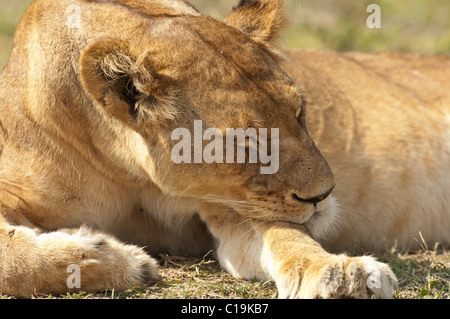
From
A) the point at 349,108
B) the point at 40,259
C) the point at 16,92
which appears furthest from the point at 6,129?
the point at 349,108

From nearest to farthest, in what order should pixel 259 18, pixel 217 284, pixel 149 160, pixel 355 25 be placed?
pixel 149 160, pixel 217 284, pixel 259 18, pixel 355 25

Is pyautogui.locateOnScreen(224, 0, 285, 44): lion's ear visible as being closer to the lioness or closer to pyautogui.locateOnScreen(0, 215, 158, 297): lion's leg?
the lioness

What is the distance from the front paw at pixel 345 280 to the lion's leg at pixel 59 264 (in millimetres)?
841

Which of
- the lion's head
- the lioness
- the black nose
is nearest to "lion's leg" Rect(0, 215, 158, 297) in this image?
the lioness

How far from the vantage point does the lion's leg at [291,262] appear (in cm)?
293

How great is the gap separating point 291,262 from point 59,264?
3.47 feet

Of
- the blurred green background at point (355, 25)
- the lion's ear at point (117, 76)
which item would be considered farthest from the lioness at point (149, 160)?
the blurred green background at point (355, 25)

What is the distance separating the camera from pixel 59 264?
3.23m

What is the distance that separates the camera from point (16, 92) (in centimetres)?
367

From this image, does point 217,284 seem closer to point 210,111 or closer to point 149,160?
point 149,160

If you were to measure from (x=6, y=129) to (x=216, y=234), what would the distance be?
4.00 feet

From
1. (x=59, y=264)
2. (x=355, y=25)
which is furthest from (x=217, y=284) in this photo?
(x=355, y=25)

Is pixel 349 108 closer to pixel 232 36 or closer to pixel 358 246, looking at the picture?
pixel 358 246

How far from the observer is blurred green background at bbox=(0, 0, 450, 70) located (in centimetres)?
888
